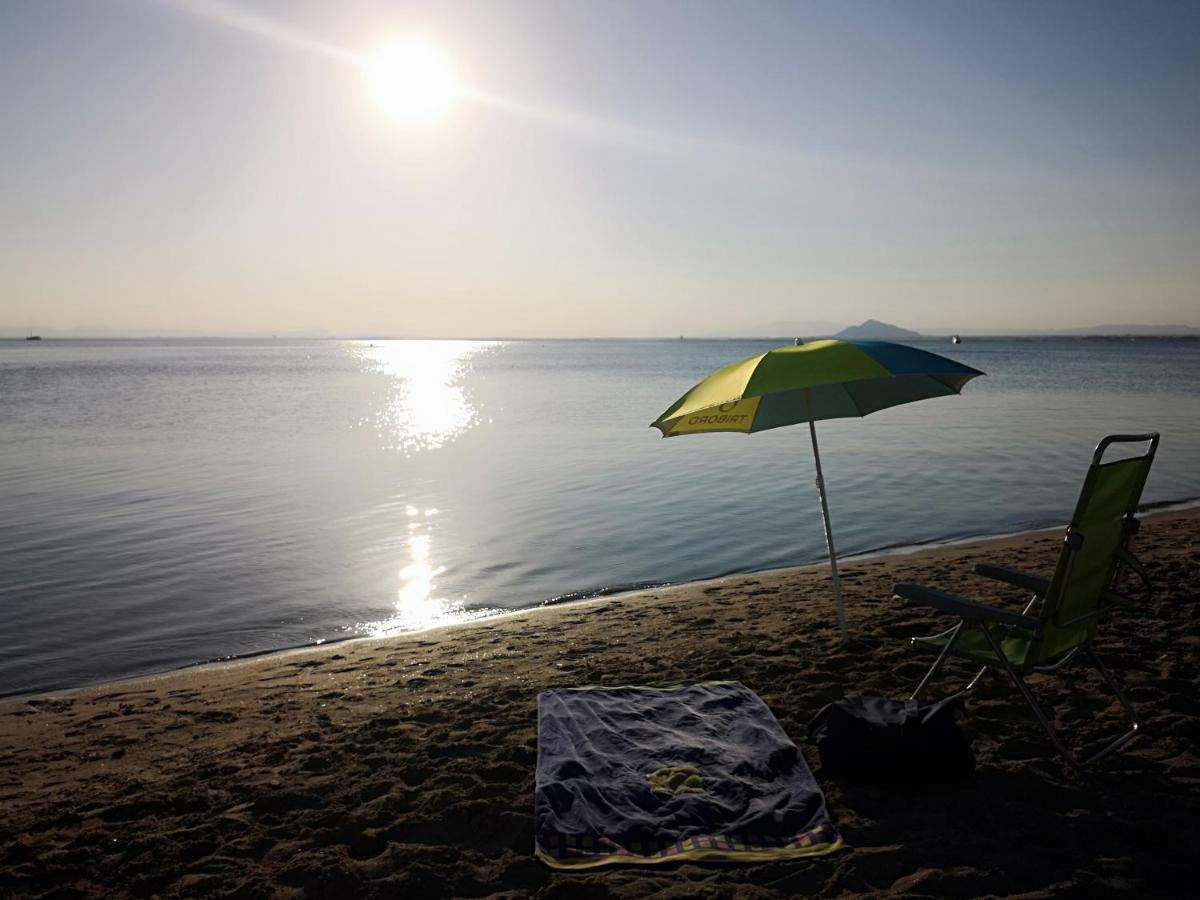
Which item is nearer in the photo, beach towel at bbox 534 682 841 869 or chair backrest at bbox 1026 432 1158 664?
beach towel at bbox 534 682 841 869

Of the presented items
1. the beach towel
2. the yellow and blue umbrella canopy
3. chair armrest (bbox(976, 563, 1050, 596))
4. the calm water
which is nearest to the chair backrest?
chair armrest (bbox(976, 563, 1050, 596))

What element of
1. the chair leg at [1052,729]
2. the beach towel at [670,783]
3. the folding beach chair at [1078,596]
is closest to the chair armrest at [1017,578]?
the folding beach chair at [1078,596]

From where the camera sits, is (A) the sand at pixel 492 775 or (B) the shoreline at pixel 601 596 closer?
(A) the sand at pixel 492 775

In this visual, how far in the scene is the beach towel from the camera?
3652 mm

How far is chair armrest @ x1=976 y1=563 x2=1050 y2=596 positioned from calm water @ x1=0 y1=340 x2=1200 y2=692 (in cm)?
473

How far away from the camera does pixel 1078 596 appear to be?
4.20m

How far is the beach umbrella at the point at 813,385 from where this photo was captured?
5.02m

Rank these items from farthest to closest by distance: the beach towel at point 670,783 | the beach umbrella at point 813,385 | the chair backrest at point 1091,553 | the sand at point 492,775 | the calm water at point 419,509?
the calm water at point 419,509 → the beach umbrella at point 813,385 → the chair backrest at point 1091,553 → the beach towel at point 670,783 → the sand at point 492,775

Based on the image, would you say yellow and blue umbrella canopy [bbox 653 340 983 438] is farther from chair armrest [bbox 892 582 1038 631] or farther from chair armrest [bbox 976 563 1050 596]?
chair armrest [bbox 892 582 1038 631]

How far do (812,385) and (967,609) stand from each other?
5.08 ft

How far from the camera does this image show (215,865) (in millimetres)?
3602

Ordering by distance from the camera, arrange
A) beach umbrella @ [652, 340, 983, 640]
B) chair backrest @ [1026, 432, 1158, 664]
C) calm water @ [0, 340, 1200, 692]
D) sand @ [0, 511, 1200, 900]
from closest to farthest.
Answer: sand @ [0, 511, 1200, 900] → chair backrest @ [1026, 432, 1158, 664] → beach umbrella @ [652, 340, 983, 640] → calm water @ [0, 340, 1200, 692]

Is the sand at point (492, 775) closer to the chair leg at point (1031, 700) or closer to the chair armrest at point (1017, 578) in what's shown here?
the chair leg at point (1031, 700)

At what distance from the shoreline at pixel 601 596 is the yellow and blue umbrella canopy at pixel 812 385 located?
117 inches
